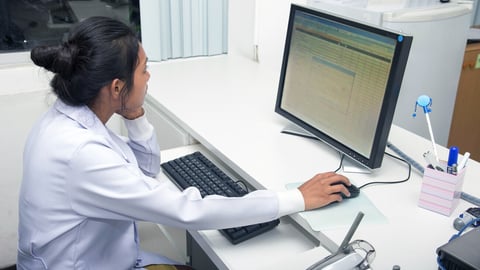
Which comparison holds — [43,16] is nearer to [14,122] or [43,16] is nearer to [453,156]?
[14,122]

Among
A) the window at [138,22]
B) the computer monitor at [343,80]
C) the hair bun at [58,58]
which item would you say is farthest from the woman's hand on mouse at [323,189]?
the window at [138,22]

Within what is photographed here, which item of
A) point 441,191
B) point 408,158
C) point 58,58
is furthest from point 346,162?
point 58,58

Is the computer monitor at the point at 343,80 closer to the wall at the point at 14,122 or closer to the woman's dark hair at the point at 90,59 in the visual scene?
the woman's dark hair at the point at 90,59

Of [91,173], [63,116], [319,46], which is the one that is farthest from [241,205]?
[319,46]

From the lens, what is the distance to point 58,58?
97 centimetres

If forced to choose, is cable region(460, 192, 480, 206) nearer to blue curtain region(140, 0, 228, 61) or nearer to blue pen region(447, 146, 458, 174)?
blue pen region(447, 146, 458, 174)

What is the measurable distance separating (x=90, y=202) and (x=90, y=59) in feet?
0.94

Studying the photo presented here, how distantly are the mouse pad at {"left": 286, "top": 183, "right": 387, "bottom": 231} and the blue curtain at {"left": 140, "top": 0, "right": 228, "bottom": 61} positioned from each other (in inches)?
50.6

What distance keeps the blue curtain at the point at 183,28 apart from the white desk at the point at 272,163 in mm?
118

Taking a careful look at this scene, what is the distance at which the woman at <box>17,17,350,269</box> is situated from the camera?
954mm

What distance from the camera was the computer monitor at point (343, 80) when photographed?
1.13 metres

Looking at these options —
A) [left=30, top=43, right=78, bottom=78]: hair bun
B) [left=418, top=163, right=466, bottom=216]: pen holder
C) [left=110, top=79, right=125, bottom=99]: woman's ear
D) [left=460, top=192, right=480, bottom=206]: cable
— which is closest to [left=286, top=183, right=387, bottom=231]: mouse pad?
[left=418, top=163, right=466, bottom=216]: pen holder

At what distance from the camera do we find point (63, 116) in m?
1.00

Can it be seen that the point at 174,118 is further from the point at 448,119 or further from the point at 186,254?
the point at 448,119
